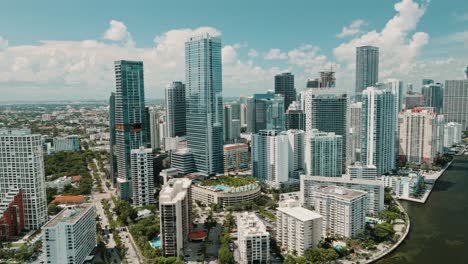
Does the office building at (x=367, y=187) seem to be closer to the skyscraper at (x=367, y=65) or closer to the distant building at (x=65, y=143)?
the distant building at (x=65, y=143)

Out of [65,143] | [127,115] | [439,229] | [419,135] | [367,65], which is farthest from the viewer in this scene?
[367,65]

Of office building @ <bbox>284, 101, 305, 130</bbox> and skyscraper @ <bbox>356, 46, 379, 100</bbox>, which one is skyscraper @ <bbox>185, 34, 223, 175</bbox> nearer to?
office building @ <bbox>284, 101, 305, 130</bbox>

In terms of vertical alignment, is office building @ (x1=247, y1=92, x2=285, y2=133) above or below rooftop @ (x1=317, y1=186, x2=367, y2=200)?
above

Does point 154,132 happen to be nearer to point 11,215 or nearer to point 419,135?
point 11,215

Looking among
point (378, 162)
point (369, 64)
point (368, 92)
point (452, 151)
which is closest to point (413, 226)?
point (378, 162)

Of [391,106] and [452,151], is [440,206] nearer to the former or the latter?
[391,106]

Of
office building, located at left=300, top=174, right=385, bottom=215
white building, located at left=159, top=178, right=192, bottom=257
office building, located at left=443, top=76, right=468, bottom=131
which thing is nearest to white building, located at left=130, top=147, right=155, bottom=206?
white building, located at left=159, top=178, right=192, bottom=257

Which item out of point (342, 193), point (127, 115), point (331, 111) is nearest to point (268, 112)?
point (331, 111)
